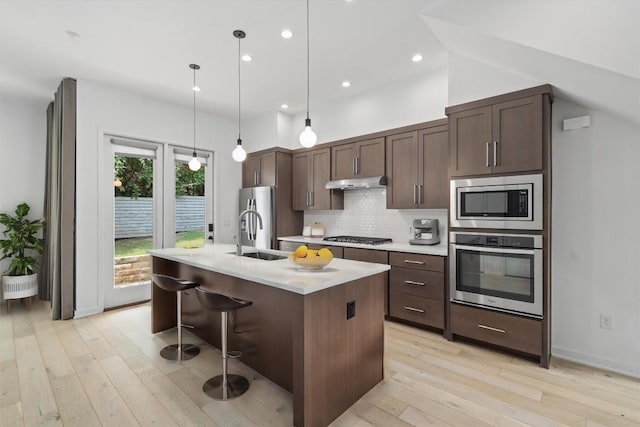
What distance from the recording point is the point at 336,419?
6.48 feet

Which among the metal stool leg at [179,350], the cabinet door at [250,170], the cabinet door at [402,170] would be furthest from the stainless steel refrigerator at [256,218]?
the metal stool leg at [179,350]

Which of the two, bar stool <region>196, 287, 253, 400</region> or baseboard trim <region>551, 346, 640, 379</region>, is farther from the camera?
baseboard trim <region>551, 346, 640, 379</region>

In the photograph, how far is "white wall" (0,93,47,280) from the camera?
14.5 ft

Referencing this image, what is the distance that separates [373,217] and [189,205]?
114 inches

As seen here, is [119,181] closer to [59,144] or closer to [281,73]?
[59,144]

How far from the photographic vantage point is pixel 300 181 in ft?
16.5

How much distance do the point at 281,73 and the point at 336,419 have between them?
3496mm

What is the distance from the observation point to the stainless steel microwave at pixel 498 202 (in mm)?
2615

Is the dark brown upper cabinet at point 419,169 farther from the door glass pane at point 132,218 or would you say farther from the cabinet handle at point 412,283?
the door glass pane at point 132,218

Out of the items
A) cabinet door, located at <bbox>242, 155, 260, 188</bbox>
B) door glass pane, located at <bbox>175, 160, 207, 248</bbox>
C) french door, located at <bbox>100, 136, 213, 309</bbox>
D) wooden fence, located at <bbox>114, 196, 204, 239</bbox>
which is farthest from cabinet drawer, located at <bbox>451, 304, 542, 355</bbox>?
wooden fence, located at <bbox>114, 196, 204, 239</bbox>

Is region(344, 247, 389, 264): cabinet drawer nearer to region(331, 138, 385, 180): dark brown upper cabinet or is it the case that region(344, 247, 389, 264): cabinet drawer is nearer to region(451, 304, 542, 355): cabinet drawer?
region(451, 304, 542, 355): cabinet drawer

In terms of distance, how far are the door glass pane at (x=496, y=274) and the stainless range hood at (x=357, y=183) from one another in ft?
4.34

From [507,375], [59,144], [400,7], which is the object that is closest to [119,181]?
[59,144]

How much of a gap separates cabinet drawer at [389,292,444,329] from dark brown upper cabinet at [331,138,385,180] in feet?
5.14
